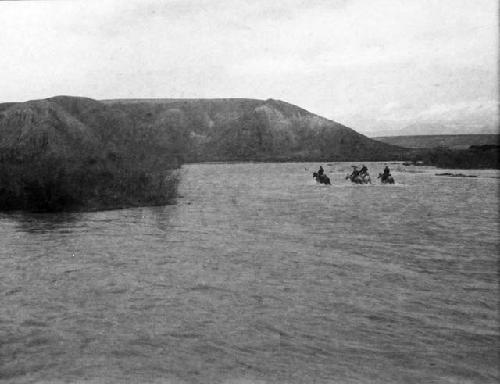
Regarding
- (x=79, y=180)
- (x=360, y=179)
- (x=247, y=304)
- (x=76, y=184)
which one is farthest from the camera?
(x=360, y=179)

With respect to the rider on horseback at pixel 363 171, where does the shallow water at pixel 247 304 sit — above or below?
below

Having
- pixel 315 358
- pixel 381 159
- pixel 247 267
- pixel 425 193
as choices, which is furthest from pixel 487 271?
pixel 381 159

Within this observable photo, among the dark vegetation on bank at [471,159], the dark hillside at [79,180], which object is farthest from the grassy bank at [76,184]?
the dark vegetation on bank at [471,159]

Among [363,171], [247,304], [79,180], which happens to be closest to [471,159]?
[363,171]

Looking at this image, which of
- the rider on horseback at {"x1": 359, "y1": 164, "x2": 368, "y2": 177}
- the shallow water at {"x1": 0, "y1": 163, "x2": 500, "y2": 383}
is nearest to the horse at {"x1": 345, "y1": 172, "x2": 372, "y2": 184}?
the rider on horseback at {"x1": 359, "y1": 164, "x2": 368, "y2": 177}

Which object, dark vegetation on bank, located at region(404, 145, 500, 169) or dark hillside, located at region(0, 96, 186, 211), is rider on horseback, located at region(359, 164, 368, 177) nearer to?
dark hillside, located at region(0, 96, 186, 211)

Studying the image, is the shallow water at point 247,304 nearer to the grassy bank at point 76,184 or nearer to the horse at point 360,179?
the grassy bank at point 76,184

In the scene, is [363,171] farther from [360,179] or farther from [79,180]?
[79,180]

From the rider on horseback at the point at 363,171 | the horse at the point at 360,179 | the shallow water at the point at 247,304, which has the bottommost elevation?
the shallow water at the point at 247,304

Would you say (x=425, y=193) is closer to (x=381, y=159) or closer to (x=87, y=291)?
(x=87, y=291)
